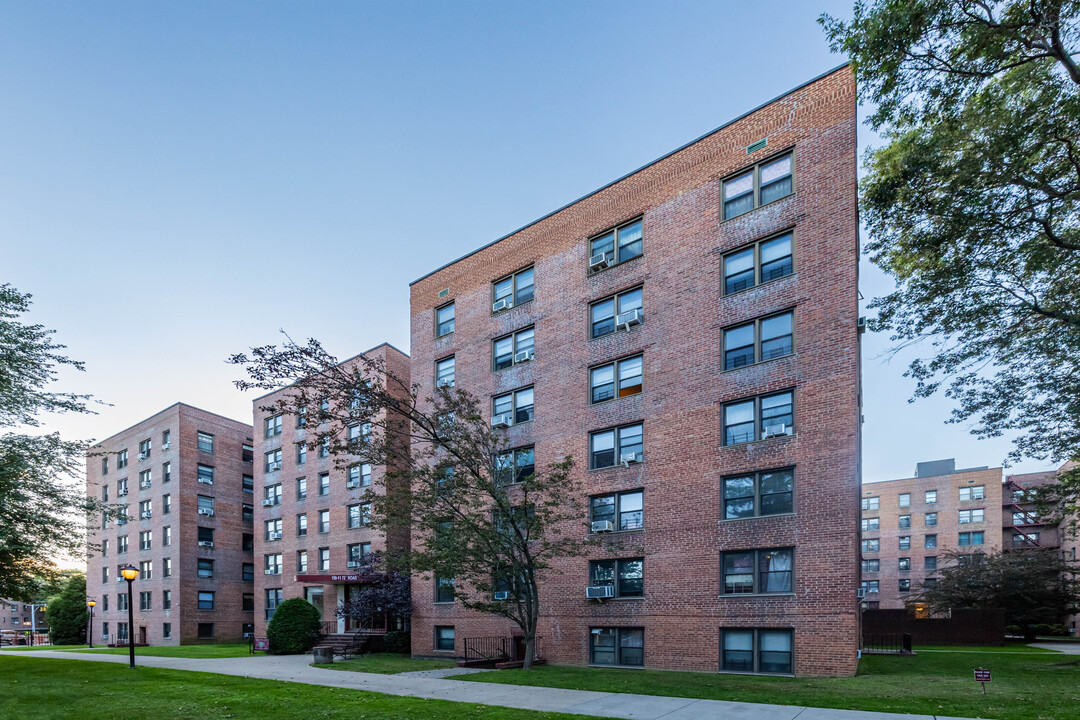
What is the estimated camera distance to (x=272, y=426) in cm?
4412

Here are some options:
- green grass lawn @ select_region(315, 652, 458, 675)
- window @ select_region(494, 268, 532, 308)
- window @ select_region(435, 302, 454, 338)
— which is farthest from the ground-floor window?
window @ select_region(435, 302, 454, 338)

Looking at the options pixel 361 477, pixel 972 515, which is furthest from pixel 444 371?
pixel 972 515

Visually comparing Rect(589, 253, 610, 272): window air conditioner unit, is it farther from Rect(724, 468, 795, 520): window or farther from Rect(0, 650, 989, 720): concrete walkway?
Rect(0, 650, 989, 720): concrete walkway

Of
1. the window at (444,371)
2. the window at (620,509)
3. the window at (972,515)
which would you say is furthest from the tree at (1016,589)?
the window at (444,371)

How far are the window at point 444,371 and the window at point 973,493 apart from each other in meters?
57.1

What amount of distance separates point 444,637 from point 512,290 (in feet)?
47.6

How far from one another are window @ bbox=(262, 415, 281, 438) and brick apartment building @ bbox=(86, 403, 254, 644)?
27.3ft

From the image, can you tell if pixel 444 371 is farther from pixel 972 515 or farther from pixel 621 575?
pixel 972 515

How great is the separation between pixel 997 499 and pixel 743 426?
56.7m

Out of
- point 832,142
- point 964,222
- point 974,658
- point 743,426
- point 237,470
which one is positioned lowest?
point 974,658

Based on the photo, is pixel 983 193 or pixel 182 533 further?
pixel 182 533

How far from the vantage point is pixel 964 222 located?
15227 millimetres

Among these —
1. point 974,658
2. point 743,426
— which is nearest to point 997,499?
A: point 974,658

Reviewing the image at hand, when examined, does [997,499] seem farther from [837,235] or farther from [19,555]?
[19,555]
